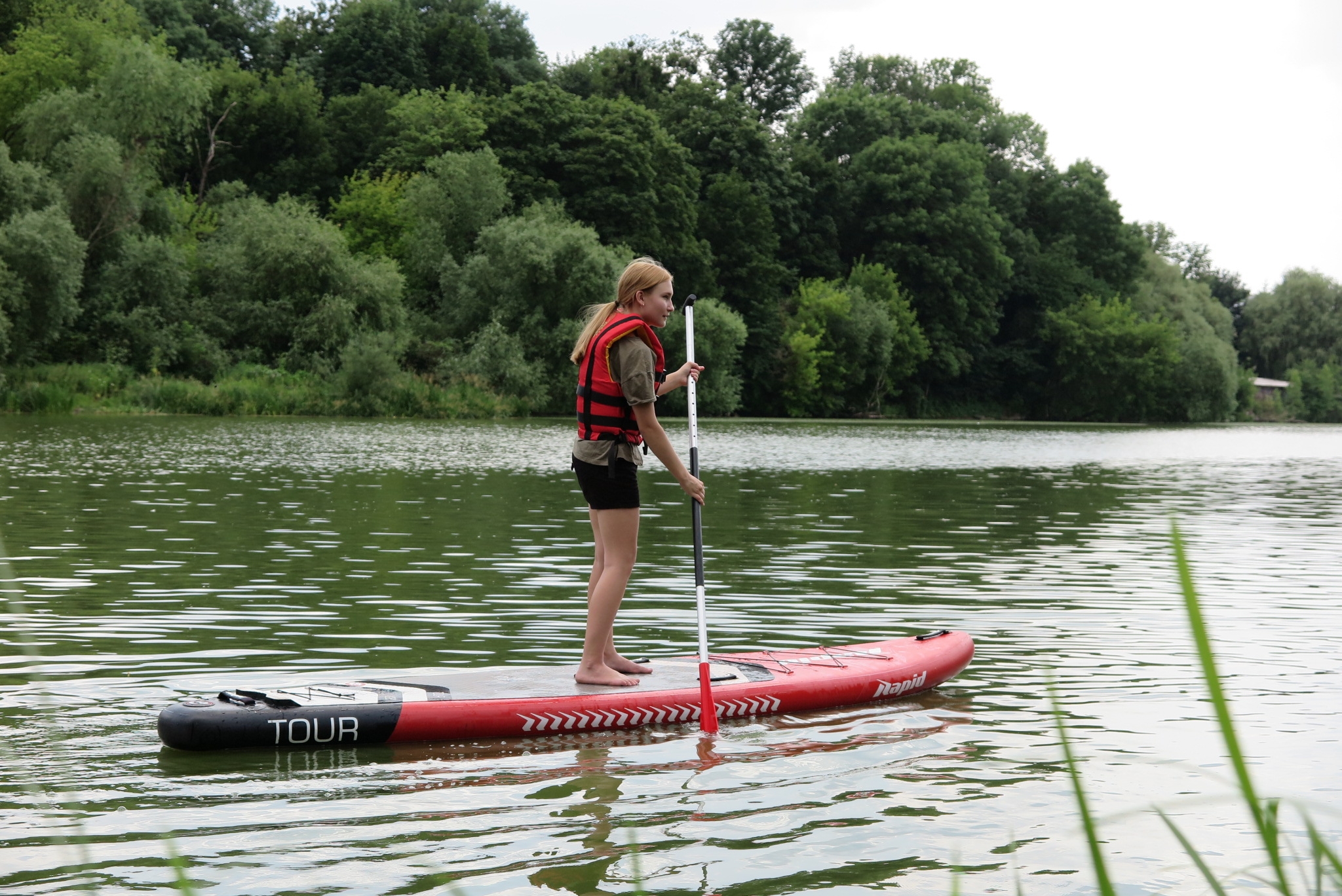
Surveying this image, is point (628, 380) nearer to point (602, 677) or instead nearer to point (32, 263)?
point (602, 677)

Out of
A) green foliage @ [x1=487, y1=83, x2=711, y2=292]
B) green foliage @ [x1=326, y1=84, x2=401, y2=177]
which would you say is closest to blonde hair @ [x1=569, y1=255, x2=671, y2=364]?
green foliage @ [x1=487, y1=83, x2=711, y2=292]

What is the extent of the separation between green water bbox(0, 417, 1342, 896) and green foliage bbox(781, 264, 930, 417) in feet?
148

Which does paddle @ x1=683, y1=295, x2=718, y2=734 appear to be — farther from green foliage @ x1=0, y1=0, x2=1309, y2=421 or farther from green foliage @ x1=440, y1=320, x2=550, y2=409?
green foliage @ x1=440, y1=320, x2=550, y2=409

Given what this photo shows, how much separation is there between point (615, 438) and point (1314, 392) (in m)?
99.8

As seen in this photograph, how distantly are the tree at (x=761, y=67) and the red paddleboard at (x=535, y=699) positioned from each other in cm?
7933

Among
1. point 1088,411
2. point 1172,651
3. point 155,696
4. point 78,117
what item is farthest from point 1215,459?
point 1088,411

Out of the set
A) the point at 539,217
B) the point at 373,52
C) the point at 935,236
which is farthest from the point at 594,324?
the point at 935,236

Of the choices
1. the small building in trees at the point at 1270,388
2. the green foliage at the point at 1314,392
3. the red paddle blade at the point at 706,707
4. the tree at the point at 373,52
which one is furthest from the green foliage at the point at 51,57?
the green foliage at the point at 1314,392

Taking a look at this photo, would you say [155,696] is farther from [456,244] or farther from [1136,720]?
[456,244]

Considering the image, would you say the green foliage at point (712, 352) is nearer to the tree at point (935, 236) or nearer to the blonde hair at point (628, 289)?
the tree at point (935, 236)

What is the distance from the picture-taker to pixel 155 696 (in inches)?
254

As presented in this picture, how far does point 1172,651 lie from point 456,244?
48501 millimetres

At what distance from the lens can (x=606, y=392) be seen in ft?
21.3

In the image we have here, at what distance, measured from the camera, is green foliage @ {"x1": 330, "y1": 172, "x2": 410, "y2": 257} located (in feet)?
184
